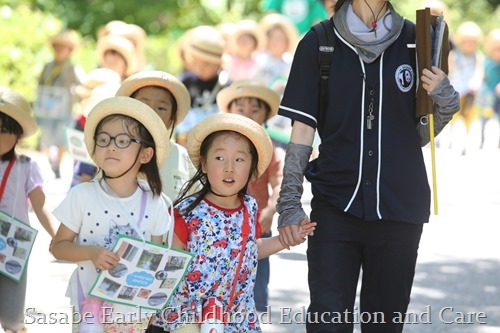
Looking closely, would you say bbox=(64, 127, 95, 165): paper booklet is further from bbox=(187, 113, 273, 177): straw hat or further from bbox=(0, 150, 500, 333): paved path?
bbox=(187, 113, 273, 177): straw hat

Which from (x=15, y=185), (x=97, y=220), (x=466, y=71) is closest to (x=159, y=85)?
(x=15, y=185)

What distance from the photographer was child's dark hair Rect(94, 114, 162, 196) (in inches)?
217

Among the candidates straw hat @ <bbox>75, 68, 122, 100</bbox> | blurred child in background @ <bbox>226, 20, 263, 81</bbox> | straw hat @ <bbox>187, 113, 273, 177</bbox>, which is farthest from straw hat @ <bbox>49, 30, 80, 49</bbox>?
straw hat @ <bbox>187, 113, 273, 177</bbox>

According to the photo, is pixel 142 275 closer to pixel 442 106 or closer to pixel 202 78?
pixel 442 106

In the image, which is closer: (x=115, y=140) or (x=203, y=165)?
(x=115, y=140)

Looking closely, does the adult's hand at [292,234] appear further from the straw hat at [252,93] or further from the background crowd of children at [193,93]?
the straw hat at [252,93]

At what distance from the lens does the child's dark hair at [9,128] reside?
21.2 feet

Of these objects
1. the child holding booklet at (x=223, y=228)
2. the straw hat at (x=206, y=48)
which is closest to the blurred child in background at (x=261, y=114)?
the child holding booklet at (x=223, y=228)

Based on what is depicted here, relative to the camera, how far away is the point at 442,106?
5305 mm

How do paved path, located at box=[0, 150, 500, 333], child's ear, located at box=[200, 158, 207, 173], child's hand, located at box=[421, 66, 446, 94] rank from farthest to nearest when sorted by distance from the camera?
1. paved path, located at box=[0, 150, 500, 333]
2. child's ear, located at box=[200, 158, 207, 173]
3. child's hand, located at box=[421, 66, 446, 94]

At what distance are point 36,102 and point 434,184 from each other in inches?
420

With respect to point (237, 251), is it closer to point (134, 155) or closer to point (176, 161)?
point (134, 155)

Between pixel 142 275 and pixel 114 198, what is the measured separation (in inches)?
16.7

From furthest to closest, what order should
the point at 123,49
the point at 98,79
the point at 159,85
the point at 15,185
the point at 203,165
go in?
the point at 123,49 → the point at 98,79 → the point at 159,85 → the point at 15,185 → the point at 203,165
